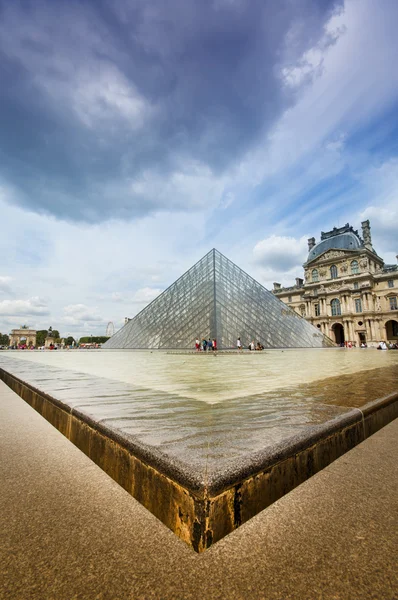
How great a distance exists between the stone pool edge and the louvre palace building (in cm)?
4501

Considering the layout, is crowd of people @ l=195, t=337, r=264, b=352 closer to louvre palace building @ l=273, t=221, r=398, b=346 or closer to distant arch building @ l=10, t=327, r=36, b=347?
louvre palace building @ l=273, t=221, r=398, b=346

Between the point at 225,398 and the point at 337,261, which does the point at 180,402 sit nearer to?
the point at 225,398

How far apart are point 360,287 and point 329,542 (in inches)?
1907

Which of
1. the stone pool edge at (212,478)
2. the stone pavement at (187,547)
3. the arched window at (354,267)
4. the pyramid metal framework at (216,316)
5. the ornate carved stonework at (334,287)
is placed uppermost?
the arched window at (354,267)

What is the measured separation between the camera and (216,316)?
20.7 m

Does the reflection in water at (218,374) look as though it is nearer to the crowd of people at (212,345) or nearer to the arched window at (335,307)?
the crowd of people at (212,345)

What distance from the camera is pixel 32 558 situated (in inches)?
39.3

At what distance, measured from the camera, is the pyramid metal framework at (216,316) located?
21.7m

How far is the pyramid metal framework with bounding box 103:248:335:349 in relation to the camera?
2170 centimetres

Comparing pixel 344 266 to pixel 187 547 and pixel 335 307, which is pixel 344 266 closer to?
pixel 335 307

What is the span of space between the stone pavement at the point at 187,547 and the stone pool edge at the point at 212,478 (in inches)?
1.8

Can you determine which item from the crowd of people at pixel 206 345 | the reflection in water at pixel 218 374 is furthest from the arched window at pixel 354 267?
the reflection in water at pixel 218 374

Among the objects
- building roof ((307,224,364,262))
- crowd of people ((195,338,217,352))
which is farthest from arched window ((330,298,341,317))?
crowd of people ((195,338,217,352))

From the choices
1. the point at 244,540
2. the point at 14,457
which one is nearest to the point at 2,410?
the point at 14,457
